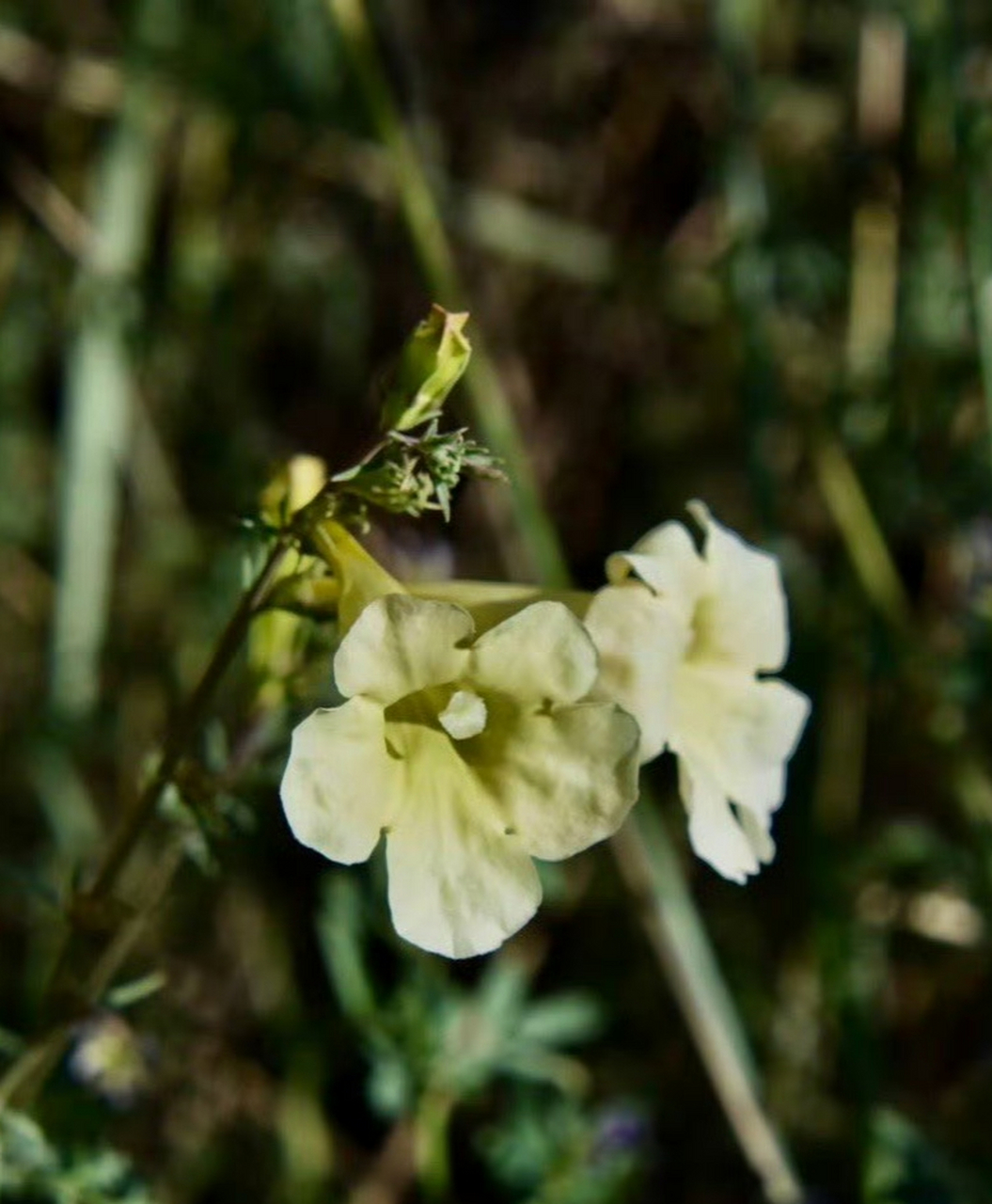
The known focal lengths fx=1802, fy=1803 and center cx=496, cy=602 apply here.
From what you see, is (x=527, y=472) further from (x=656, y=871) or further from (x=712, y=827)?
(x=712, y=827)

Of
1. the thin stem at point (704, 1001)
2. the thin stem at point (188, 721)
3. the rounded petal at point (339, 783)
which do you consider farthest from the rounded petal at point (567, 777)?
the thin stem at point (704, 1001)

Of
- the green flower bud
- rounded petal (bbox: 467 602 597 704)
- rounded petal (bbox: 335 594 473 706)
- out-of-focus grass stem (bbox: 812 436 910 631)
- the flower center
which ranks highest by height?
the green flower bud

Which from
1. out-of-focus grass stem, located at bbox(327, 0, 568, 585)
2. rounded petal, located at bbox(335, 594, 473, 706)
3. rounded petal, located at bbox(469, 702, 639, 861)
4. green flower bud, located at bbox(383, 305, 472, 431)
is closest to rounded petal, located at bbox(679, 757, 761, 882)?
rounded petal, located at bbox(469, 702, 639, 861)

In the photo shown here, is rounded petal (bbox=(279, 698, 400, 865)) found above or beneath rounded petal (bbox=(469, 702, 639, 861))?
above

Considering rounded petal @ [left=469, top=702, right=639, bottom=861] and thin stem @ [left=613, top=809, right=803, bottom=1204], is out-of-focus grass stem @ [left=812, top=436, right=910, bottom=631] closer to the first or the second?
thin stem @ [left=613, top=809, right=803, bottom=1204]

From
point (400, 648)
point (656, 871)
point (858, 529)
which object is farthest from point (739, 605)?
point (858, 529)

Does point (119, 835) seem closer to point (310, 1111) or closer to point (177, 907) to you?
point (310, 1111)

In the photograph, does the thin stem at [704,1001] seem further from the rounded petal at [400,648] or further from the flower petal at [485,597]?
the rounded petal at [400,648]
